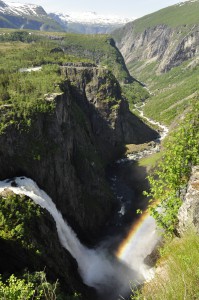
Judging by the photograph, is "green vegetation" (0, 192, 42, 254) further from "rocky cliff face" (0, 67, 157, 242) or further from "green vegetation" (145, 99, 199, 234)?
"green vegetation" (145, 99, 199, 234)

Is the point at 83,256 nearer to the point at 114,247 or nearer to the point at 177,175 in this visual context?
the point at 114,247

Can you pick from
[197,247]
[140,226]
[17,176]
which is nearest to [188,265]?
[197,247]

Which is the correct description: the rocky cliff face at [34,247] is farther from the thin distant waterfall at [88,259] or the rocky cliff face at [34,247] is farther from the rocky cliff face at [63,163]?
the rocky cliff face at [63,163]

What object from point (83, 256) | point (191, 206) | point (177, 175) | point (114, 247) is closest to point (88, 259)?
point (83, 256)

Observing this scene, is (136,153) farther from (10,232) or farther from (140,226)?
(10,232)

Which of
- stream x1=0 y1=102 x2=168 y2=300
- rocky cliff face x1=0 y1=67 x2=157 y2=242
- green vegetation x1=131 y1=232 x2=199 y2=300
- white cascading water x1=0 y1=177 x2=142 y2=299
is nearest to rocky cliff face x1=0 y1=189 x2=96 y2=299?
white cascading water x1=0 y1=177 x2=142 y2=299

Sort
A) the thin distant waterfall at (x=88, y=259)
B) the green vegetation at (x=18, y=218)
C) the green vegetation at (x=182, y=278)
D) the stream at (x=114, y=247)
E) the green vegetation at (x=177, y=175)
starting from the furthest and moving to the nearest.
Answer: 1. the stream at (x=114, y=247)
2. the thin distant waterfall at (x=88, y=259)
3. the green vegetation at (x=18, y=218)
4. the green vegetation at (x=177, y=175)
5. the green vegetation at (x=182, y=278)

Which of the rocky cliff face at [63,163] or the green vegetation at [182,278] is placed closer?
the green vegetation at [182,278]

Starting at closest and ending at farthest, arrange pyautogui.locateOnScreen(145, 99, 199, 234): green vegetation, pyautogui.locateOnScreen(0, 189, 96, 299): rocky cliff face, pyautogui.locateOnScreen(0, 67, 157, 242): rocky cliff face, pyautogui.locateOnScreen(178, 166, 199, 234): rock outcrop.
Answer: pyautogui.locateOnScreen(178, 166, 199, 234): rock outcrop
pyautogui.locateOnScreen(145, 99, 199, 234): green vegetation
pyautogui.locateOnScreen(0, 189, 96, 299): rocky cliff face
pyautogui.locateOnScreen(0, 67, 157, 242): rocky cliff face

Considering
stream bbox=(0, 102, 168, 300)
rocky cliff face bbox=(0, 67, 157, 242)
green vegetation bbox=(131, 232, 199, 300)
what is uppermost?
green vegetation bbox=(131, 232, 199, 300)

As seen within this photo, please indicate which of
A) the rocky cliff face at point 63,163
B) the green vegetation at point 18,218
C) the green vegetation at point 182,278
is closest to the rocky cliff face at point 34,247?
the green vegetation at point 18,218
